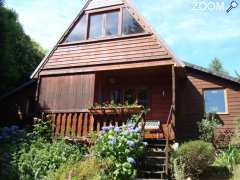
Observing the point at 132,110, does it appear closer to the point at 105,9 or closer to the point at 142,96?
the point at 142,96

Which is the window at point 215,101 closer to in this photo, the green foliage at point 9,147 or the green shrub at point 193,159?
the green shrub at point 193,159

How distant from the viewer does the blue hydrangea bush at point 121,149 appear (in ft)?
30.5

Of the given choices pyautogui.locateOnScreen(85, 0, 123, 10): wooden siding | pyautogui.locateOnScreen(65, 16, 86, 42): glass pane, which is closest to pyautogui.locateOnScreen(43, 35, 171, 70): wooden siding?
pyautogui.locateOnScreen(65, 16, 86, 42): glass pane

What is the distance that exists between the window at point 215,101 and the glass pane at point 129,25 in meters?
4.31

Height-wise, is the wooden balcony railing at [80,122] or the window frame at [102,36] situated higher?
the window frame at [102,36]

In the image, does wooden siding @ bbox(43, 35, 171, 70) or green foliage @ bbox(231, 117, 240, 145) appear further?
green foliage @ bbox(231, 117, 240, 145)

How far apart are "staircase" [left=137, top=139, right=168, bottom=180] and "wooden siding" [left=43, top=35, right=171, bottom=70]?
391cm

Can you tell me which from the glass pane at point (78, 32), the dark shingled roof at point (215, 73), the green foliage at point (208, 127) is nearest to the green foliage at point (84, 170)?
the green foliage at point (208, 127)

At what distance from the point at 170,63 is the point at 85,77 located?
3.75 metres

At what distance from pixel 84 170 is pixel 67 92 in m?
5.87

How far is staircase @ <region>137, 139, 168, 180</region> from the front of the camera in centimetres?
1023

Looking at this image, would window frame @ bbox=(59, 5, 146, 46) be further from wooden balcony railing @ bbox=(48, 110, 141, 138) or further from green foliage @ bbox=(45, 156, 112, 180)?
green foliage @ bbox=(45, 156, 112, 180)

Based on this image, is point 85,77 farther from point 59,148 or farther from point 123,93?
point 59,148

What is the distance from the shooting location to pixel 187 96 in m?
15.5
